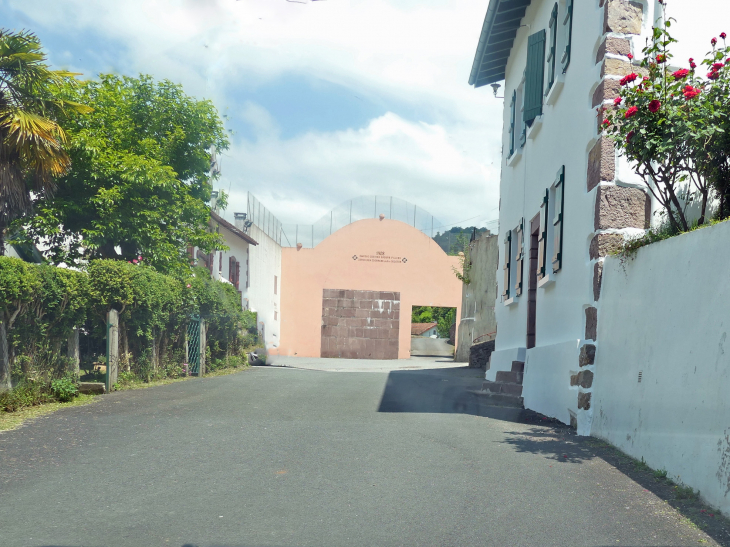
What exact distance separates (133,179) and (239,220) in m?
12.9

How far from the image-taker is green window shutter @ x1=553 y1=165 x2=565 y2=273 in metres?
8.59

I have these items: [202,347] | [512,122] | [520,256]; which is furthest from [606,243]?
[202,347]

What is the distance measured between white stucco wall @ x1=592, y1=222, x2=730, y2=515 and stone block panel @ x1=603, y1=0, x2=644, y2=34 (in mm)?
2585

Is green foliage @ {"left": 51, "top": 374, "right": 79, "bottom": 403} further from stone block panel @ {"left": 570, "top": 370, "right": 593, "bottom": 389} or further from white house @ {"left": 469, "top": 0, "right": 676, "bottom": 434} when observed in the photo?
stone block panel @ {"left": 570, "top": 370, "right": 593, "bottom": 389}

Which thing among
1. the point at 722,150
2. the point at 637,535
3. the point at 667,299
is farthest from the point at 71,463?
the point at 722,150

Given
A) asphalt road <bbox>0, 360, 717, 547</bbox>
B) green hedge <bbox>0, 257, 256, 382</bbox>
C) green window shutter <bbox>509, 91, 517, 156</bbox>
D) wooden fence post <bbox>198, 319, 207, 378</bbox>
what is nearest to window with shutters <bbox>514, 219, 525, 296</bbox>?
green window shutter <bbox>509, 91, 517, 156</bbox>

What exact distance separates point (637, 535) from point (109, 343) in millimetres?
8536

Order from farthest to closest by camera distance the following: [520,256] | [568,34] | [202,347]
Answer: [202,347] < [520,256] < [568,34]

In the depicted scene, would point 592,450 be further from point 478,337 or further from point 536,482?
point 478,337

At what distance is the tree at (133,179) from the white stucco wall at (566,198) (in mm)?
7396

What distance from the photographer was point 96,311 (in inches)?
413

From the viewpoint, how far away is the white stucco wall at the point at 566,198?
24.8ft

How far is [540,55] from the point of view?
10.4 meters

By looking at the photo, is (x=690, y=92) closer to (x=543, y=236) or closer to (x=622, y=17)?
(x=622, y=17)
